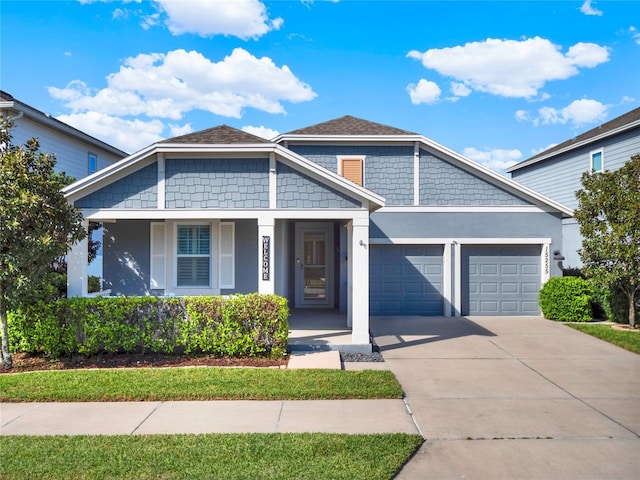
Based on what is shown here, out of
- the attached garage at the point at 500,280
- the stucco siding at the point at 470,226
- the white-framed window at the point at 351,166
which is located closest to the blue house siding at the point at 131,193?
the white-framed window at the point at 351,166

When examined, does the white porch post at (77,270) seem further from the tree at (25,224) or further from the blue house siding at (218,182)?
the blue house siding at (218,182)

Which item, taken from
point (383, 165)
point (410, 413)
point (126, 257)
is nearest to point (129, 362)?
point (126, 257)

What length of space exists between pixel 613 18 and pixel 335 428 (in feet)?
53.8

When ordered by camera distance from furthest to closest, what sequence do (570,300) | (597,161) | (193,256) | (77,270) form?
(597,161) < (570,300) < (193,256) < (77,270)

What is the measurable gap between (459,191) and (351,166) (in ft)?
10.6

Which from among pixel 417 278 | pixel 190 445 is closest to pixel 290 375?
pixel 190 445

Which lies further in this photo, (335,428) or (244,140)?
(244,140)

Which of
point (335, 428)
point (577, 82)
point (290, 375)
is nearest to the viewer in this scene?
point (335, 428)

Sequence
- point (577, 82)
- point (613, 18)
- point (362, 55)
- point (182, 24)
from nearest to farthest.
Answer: point (182, 24), point (613, 18), point (362, 55), point (577, 82)

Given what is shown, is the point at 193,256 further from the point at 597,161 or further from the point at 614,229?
the point at 597,161

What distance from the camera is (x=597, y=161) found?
1761 cm

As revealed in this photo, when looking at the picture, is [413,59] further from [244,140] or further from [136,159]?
[136,159]

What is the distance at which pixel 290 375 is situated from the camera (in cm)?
709

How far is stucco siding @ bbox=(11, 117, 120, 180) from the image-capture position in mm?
14211
